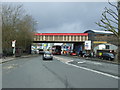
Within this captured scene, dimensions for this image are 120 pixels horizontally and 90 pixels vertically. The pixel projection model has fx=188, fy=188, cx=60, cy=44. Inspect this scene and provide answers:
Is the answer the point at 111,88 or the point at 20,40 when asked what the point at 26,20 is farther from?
the point at 111,88

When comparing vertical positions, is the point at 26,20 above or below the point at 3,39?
above

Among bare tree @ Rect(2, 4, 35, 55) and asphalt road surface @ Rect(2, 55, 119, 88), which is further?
bare tree @ Rect(2, 4, 35, 55)

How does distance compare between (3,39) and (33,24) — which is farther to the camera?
(33,24)

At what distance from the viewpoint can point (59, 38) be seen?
70.2 m

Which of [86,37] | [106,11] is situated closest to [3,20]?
[106,11]

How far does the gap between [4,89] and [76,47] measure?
80251 mm

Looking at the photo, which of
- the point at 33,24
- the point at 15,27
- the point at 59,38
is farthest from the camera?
the point at 59,38

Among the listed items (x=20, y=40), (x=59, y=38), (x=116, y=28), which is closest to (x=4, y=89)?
(x=116, y=28)

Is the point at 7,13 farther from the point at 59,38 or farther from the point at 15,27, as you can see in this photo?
the point at 59,38

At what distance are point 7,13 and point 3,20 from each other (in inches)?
98.2

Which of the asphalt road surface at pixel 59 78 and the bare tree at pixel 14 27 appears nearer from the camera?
the asphalt road surface at pixel 59 78

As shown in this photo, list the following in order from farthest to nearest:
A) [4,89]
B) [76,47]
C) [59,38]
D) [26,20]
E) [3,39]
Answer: [76,47], [59,38], [26,20], [3,39], [4,89]

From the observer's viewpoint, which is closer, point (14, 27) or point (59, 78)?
point (59, 78)

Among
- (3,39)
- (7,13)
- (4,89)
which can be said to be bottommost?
(4,89)
